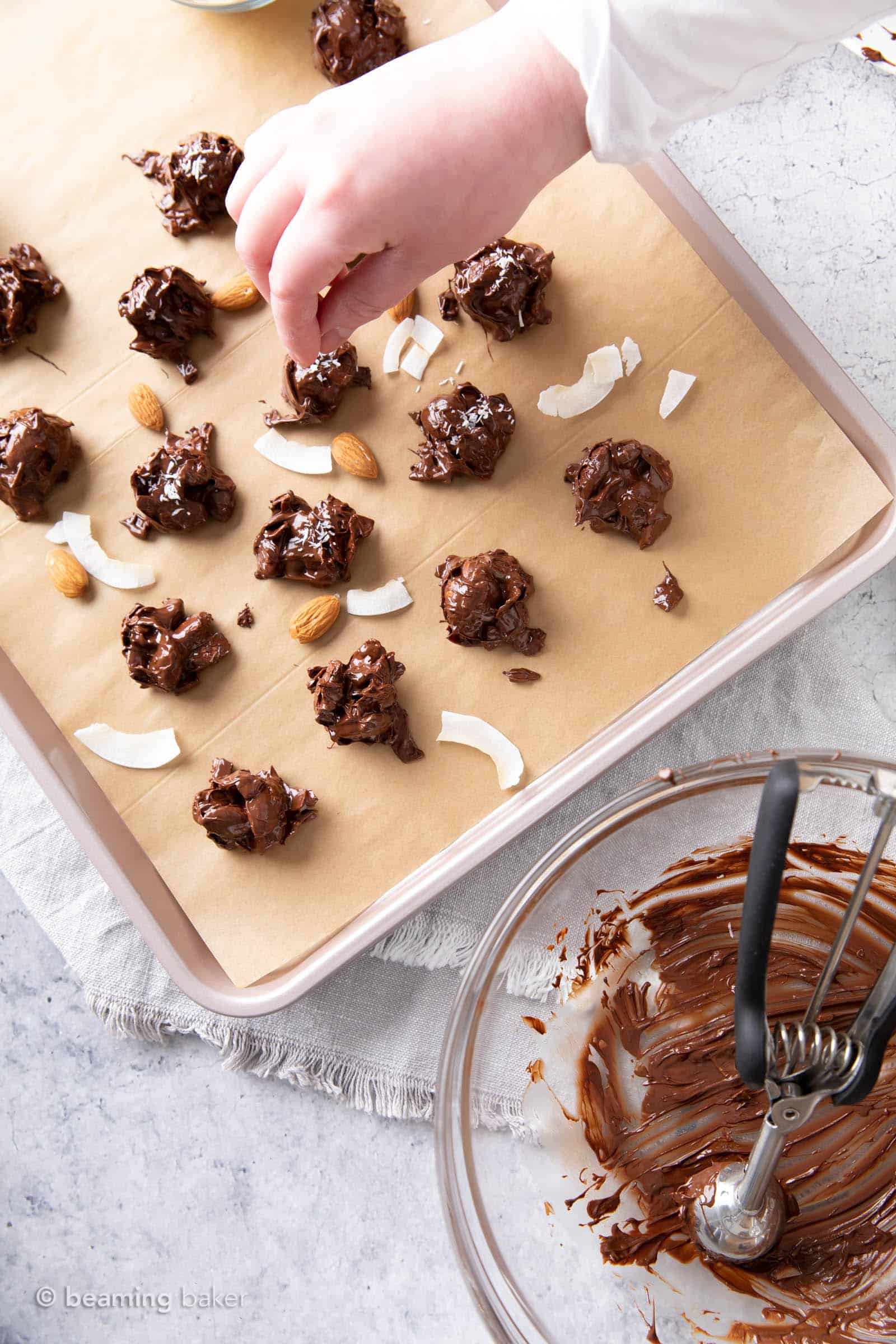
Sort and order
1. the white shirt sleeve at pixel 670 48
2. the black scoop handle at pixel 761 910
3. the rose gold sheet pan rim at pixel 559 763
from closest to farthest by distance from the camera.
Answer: the black scoop handle at pixel 761 910
the white shirt sleeve at pixel 670 48
the rose gold sheet pan rim at pixel 559 763

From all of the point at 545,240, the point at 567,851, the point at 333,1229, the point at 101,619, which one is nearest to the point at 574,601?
the point at 567,851

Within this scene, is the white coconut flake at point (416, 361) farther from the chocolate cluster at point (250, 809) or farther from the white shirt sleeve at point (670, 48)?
the chocolate cluster at point (250, 809)

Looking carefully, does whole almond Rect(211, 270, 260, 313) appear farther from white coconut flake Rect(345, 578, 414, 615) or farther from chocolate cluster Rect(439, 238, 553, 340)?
white coconut flake Rect(345, 578, 414, 615)

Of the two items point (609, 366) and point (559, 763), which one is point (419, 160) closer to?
point (609, 366)

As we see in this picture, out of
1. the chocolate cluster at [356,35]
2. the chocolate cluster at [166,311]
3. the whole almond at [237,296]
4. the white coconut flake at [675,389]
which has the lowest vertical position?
the white coconut flake at [675,389]

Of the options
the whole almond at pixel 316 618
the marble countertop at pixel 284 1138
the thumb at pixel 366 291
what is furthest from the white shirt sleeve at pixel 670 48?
the whole almond at pixel 316 618

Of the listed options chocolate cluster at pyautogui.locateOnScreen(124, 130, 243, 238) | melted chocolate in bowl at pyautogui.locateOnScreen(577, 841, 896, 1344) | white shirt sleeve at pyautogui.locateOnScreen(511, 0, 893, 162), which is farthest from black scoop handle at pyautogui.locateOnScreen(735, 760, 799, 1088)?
chocolate cluster at pyautogui.locateOnScreen(124, 130, 243, 238)

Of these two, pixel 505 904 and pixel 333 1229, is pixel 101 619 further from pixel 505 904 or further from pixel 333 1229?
pixel 333 1229
